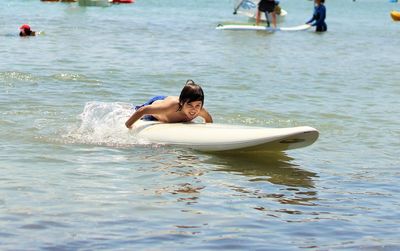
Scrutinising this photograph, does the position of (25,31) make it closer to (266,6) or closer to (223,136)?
(266,6)

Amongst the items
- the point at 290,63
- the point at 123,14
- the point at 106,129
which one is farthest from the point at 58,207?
the point at 123,14

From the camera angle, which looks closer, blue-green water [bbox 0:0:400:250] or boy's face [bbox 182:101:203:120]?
blue-green water [bbox 0:0:400:250]

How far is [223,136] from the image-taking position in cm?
919

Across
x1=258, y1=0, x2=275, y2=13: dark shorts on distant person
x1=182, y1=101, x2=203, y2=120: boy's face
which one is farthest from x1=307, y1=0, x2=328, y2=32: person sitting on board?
x1=182, y1=101, x2=203, y2=120: boy's face

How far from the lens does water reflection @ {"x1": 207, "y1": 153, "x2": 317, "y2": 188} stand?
8266mm

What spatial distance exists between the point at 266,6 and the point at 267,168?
22.7 m

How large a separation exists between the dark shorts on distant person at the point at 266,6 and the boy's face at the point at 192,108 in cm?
2178

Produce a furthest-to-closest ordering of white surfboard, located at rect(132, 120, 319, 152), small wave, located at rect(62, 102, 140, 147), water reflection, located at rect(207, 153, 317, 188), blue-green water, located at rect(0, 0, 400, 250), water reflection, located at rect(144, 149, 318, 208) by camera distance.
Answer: small wave, located at rect(62, 102, 140, 147)
white surfboard, located at rect(132, 120, 319, 152)
water reflection, located at rect(207, 153, 317, 188)
water reflection, located at rect(144, 149, 318, 208)
blue-green water, located at rect(0, 0, 400, 250)

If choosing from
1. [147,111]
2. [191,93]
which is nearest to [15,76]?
[147,111]

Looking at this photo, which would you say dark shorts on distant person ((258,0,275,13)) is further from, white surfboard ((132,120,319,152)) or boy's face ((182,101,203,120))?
boy's face ((182,101,203,120))

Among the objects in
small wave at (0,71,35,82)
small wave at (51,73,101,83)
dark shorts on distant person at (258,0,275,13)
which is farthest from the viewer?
dark shorts on distant person at (258,0,275,13)

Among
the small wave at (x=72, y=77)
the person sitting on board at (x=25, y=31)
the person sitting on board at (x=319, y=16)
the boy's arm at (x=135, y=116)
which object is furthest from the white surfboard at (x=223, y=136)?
the person sitting on board at (x=319, y=16)

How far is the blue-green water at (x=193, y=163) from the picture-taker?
6.26m

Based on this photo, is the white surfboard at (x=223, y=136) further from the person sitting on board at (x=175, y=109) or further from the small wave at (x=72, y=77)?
the small wave at (x=72, y=77)
